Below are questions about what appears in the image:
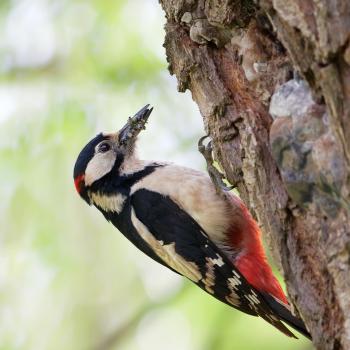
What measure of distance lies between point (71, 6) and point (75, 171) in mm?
1858

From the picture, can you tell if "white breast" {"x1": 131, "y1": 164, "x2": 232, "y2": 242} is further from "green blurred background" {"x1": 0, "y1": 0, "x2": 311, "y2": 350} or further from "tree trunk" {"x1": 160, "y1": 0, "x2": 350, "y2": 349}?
"green blurred background" {"x1": 0, "y1": 0, "x2": 311, "y2": 350}

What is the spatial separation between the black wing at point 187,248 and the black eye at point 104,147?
0.41 metres

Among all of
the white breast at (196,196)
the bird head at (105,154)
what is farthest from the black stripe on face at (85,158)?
the white breast at (196,196)

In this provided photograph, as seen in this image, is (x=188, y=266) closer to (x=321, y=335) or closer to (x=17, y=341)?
(x=321, y=335)

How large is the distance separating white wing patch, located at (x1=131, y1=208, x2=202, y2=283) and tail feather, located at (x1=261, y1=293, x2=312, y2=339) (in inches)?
17.2

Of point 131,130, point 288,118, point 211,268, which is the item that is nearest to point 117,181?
point 131,130

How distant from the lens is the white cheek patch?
425 centimetres

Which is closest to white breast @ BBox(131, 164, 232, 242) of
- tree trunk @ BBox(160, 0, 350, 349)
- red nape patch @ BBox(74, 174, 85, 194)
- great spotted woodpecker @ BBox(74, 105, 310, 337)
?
great spotted woodpecker @ BBox(74, 105, 310, 337)

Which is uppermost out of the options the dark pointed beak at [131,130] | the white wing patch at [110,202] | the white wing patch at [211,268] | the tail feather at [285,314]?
the dark pointed beak at [131,130]

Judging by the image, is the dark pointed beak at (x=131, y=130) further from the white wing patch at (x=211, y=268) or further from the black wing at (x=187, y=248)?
the white wing patch at (x=211, y=268)

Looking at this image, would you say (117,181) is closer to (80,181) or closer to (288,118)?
(80,181)

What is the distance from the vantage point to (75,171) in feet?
14.2

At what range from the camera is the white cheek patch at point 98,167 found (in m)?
4.25

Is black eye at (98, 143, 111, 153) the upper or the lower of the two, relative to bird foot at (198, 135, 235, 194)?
upper
